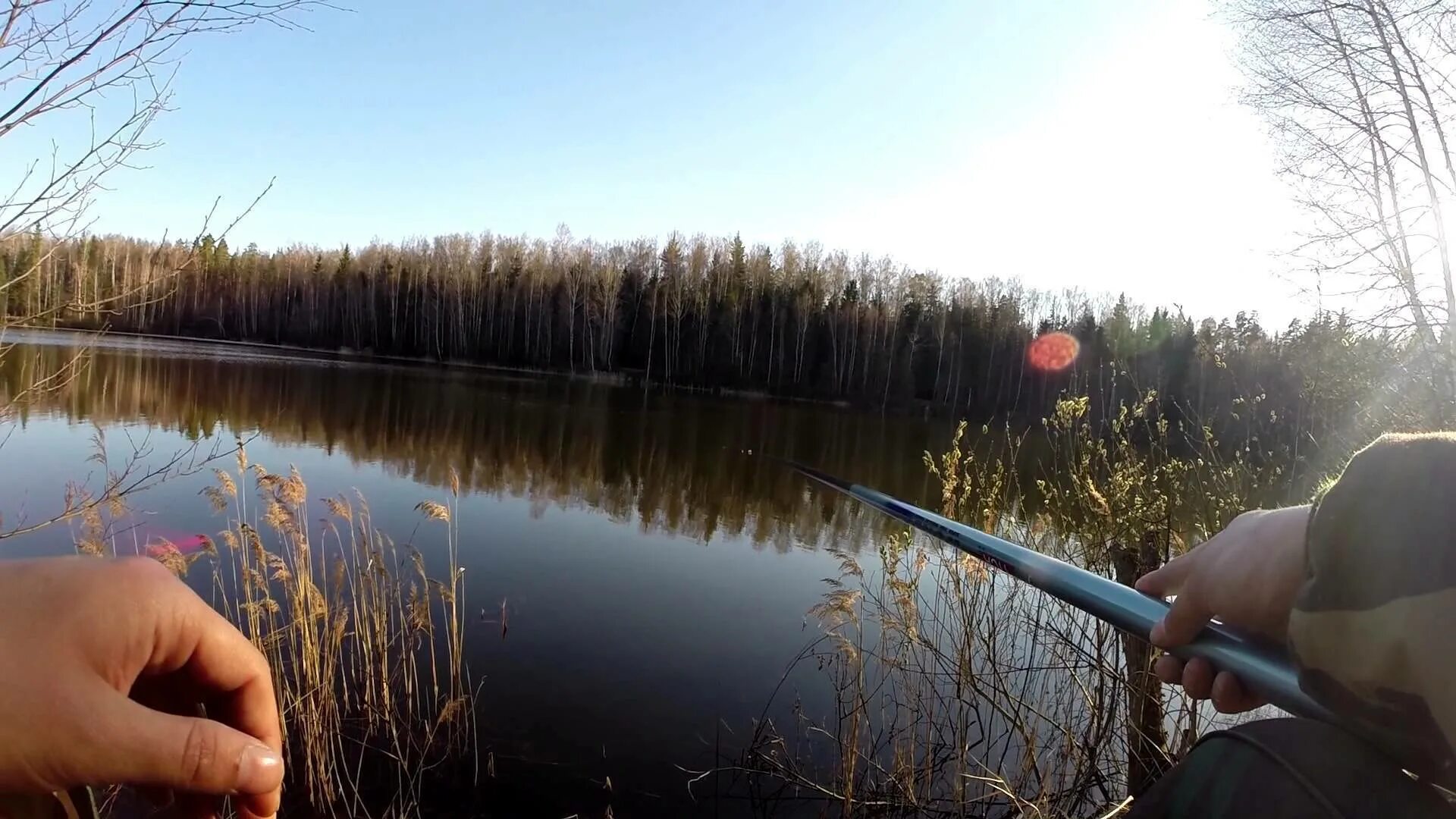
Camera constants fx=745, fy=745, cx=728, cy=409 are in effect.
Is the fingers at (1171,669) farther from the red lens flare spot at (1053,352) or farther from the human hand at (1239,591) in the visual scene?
the red lens flare spot at (1053,352)

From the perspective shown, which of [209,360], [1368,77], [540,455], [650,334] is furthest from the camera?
[650,334]

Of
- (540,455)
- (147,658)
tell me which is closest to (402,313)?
(540,455)

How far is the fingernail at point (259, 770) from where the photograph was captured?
0.68m

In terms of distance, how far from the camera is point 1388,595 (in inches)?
26.2

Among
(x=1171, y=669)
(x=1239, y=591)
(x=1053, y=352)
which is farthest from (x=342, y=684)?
(x=1053, y=352)

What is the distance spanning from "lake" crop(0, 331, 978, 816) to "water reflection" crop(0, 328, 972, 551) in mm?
109

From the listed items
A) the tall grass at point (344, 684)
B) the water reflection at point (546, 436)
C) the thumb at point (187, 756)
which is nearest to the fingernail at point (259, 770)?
the thumb at point (187, 756)

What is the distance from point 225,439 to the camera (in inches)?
578

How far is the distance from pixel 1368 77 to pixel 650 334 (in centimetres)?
4672

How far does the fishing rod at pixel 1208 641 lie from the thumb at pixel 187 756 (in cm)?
96

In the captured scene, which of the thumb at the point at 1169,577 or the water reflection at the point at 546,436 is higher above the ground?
the thumb at the point at 1169,577

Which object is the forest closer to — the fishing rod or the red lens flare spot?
the red lens flare spot

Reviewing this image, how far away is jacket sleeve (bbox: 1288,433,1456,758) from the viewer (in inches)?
25.2

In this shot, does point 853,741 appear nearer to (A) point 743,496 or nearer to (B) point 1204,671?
(B) point 1204,671
